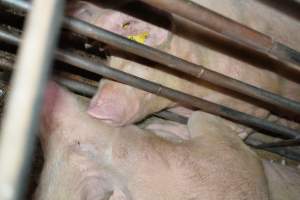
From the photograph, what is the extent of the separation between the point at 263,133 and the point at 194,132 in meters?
0.61

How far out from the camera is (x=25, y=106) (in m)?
0.61

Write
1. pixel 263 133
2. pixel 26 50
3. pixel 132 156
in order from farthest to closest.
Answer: pixel 263 133 < pixel 132 156 < pixel 26 50

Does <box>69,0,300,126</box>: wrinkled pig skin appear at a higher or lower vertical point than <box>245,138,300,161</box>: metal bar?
higher

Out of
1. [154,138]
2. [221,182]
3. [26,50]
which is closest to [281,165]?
[221,182]

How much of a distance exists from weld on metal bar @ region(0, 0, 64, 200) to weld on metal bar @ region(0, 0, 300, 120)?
68cm

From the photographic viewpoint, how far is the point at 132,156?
219 centimetres

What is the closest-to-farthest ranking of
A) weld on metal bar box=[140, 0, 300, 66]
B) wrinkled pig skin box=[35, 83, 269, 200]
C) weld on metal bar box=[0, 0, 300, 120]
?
weld on metal bar box=[140, 0, 300, 66], weld on metal bar box=[0, 0, 300, 120], wrinkled pig skin box=[35, 83, 269, 200]

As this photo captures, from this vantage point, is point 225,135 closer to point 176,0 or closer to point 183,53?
point 183,53

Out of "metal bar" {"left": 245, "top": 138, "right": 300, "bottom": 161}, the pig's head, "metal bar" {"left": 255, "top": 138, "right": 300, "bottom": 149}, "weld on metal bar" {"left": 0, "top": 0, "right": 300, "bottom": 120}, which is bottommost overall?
"metal bar" {"left": 245, "top": 138, "right": 300, "bottom": 161}

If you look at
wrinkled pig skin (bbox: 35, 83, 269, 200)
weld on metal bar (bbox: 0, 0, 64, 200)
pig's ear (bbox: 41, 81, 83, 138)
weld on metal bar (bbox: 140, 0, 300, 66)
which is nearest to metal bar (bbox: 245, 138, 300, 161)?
wrinkled pig skin (bbox: 35, 83, 269, 200)

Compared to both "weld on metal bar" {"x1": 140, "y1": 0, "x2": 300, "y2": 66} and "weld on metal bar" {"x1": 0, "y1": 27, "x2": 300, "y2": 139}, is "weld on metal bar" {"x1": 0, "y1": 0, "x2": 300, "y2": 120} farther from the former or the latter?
"weld on metal bar" {"x1": 0, "y1": 27, "x2": 300, "y2": 139}

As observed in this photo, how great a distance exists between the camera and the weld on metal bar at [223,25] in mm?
1286

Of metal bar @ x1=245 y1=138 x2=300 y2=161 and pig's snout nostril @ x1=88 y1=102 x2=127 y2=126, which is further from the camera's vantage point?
metal bar @ x1=245 y1=138 x2=300 y2=161

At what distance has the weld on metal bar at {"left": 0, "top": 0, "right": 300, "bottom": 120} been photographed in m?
1.52
